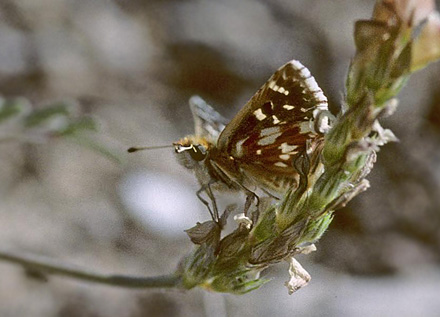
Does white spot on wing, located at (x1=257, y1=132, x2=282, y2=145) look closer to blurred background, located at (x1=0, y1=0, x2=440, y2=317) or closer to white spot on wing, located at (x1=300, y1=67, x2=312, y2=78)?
white spot on wing, located at (x1=300, y1=67, x2=312, y2=78)

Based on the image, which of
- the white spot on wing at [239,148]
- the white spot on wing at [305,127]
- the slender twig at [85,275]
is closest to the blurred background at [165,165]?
the slender twig at [85,275]

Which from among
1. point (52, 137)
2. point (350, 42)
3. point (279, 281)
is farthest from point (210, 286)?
point (350, 42)

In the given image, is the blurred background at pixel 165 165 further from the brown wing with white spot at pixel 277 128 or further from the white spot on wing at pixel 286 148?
the white spot on wing at pixel 286 148

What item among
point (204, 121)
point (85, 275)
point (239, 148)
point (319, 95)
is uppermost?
point (319, 95)

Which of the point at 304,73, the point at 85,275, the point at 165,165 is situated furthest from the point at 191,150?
the point at 165,165

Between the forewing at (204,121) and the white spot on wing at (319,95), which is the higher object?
the white spot on wing at (319,95)

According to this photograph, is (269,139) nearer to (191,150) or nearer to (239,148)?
(239,148)

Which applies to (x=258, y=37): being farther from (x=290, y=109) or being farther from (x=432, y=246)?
(x=290, y=109)
